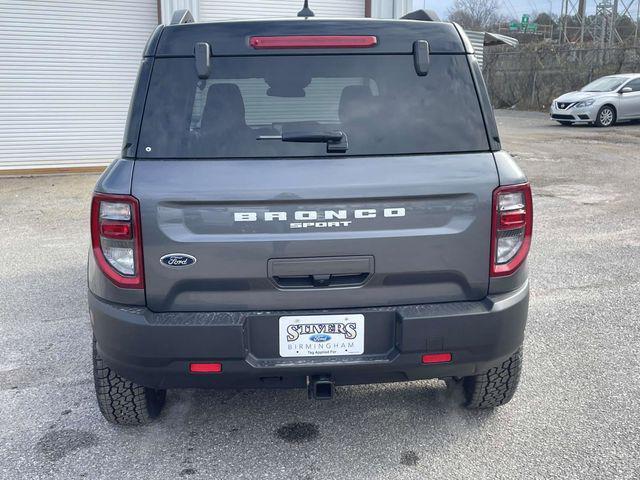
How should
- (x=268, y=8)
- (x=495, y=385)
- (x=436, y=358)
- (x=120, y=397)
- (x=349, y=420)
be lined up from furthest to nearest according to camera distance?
(x=268, y=8) → (x=349, y=420) → (x=495, y=385) → (x=120, y=397) → (x=436, y=358)

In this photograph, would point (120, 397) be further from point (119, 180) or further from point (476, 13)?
point (476, 13)

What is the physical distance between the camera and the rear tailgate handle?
8.70 feet

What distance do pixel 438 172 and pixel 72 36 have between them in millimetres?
12004

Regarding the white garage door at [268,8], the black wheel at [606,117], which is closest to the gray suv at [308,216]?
the white garage door at [268,8]

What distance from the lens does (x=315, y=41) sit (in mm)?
2801

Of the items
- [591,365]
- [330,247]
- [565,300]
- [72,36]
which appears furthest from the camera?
[72,36]

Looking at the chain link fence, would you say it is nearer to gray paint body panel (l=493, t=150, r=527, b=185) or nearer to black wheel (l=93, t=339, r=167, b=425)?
gray paint body panel (l=493, t=150, r=527, b=185)

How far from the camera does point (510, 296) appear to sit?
9.34 ft

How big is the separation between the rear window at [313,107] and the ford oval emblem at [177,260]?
0.43 metres

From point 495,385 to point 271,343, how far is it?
4.25ft

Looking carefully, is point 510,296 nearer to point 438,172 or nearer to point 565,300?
point 438,172

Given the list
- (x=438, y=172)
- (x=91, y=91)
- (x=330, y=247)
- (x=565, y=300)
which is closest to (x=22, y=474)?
(x=330, y=247)

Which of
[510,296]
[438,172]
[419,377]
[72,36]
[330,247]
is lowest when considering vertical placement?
[419,377]

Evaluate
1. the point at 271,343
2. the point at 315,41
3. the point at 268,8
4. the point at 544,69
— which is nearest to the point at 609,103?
the point at 544,69
